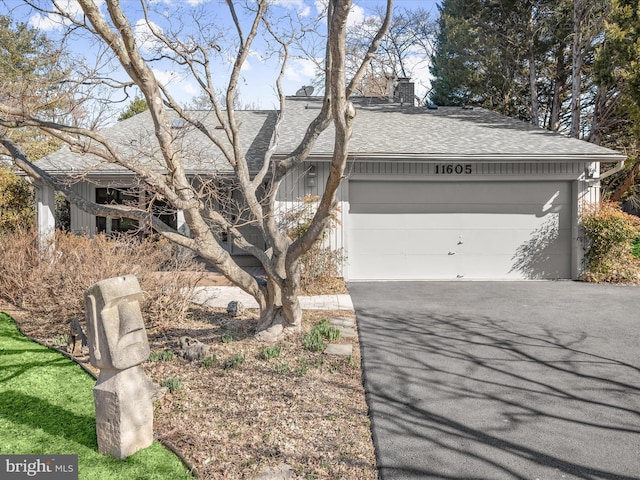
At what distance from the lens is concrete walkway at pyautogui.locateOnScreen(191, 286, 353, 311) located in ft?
26.1

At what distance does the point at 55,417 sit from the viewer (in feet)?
13.3

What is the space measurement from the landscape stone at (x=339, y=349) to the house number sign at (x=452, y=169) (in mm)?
6129

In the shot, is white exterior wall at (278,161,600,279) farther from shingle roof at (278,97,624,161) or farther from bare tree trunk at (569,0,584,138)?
bare tree trunk at (569,0,584,138)

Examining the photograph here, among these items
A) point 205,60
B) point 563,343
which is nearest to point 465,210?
point 563,343

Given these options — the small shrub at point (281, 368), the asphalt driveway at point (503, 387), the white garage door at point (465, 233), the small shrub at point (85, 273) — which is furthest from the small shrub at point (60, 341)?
the white garage door at point (465, 233)

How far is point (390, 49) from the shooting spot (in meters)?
24.4

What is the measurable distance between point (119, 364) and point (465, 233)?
29.5 feet

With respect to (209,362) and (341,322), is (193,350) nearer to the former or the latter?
(209,362)

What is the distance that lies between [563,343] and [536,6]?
18.3 m

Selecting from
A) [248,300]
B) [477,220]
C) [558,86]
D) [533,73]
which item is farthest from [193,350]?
[558,86]

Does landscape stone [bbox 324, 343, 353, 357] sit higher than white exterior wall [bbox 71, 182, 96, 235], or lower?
lower

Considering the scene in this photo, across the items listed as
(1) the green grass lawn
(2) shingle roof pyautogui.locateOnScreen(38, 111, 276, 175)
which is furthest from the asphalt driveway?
(2) shingle roof pyautogui.locateOnScreen(38, 111, 276, 175)

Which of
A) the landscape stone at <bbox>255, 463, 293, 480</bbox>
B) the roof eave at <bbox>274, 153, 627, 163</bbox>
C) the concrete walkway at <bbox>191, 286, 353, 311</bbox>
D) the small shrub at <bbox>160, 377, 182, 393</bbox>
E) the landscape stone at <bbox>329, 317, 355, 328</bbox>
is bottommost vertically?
the landscape stone at <bbox>255, 463, 293, 480</bbox>

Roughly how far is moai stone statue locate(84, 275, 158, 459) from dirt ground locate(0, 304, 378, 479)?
390mm
